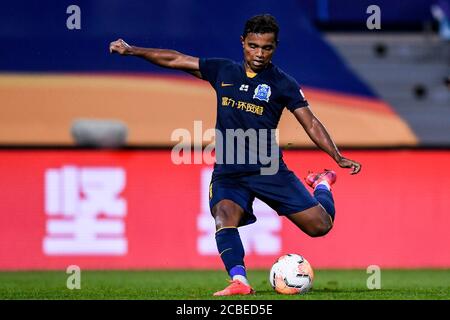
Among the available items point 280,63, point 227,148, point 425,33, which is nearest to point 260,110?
point 227,148

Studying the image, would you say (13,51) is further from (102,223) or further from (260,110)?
(260,110)

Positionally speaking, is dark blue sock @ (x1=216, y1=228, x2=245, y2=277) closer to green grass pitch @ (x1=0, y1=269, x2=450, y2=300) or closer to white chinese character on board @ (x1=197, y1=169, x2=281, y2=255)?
green grass pitch @ (x1=0, y1=269, x2=450, y2=300)

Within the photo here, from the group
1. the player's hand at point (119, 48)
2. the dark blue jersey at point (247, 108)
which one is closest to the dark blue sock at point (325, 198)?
the dark blue jersey at point (247, 108)

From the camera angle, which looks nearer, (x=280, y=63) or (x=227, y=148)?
(x=227, y=148)

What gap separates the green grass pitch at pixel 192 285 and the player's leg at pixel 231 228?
18 cm

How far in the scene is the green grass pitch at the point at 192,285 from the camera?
8938 millimetres

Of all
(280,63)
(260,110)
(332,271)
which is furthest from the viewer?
(280,63)

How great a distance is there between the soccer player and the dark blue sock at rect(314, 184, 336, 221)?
260 millimetres

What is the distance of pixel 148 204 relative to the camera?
1286cm

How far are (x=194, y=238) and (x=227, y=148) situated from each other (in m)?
3.88

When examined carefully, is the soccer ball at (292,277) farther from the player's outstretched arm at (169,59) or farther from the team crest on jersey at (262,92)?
the player's outstretched arm at (169,59)

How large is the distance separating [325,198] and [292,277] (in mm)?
1005

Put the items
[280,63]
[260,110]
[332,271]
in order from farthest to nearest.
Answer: [280,63] < [332,271] < [260,110]

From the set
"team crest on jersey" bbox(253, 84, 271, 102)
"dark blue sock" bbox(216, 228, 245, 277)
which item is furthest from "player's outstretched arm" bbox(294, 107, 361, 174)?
"dark blue sock" bbox(216, 228, 245, 277)
